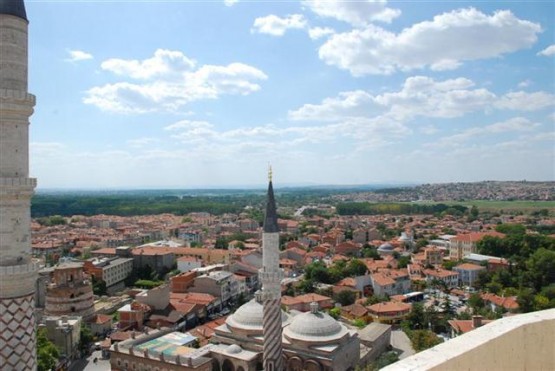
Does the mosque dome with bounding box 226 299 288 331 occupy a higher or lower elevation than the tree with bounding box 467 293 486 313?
higher

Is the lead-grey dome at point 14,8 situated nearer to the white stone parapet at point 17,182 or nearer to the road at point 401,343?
the white stone parapet at point 17,182

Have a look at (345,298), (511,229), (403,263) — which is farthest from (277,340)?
(511,229)

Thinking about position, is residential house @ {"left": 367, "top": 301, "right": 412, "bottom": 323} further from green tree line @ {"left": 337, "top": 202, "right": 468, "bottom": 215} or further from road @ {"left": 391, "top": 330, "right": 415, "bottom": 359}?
green tree line @ {"left": 337, "top": 202, "right": 468, "bottom": 215}

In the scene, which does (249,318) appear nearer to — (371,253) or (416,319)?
(416,319)

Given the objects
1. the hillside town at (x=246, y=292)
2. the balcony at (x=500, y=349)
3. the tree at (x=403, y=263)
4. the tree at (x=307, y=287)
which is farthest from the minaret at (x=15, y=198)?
the tree at (x=403, y=263)

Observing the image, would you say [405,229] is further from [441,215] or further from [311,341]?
[311,341]

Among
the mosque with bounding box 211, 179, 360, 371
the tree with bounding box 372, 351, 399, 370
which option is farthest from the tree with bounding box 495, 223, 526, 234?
the mosque with bounding box 211, 179, 360, 371
